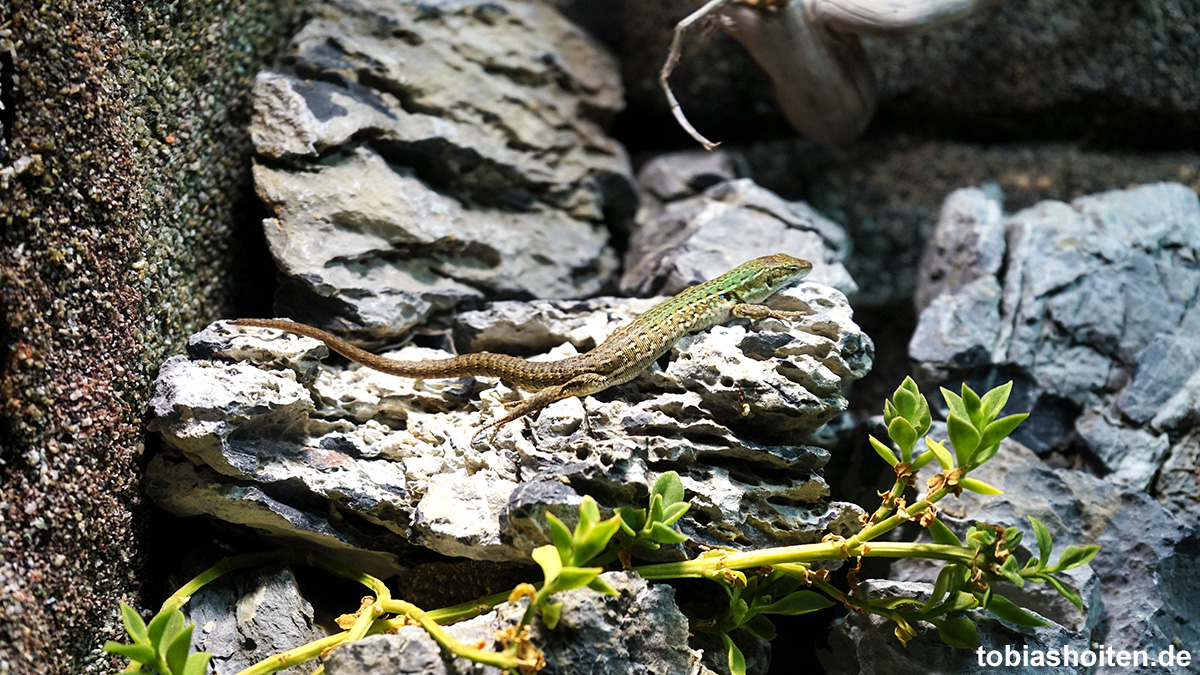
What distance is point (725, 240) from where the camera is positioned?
373cm

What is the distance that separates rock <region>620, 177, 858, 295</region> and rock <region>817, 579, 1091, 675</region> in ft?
4.26

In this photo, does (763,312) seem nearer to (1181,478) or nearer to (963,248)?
(963,248)

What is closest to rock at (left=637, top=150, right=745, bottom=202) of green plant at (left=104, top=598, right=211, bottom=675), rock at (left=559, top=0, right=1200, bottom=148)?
rock at (left=559, top=0, right=1200, bottom=148)

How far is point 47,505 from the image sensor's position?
2.34 metres

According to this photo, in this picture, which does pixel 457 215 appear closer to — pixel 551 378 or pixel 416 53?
pixel 416 53

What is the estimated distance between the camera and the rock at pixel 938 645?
2600 millimetres

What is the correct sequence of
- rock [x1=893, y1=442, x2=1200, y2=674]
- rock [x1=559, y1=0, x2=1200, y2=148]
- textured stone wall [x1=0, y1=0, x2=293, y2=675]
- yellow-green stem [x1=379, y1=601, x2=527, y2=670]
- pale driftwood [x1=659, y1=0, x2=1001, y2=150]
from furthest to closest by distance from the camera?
1. rock [x1=559, y1=0, x2=1200, y2=148]
2. pale driftwood [x1=659, y1=0, x2=1001, y2=150]
3. rock [x1=893, y1=442, x2=1200, y2=674]
4. textured stone wall [x1=0, y1=0, x2=293, y2=675]
5. yellow-green stem [x1=379, y1=601, x2=527, y2=670]

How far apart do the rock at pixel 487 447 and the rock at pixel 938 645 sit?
0.30m

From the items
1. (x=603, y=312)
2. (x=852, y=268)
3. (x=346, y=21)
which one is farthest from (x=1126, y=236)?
(x=346, y=21)

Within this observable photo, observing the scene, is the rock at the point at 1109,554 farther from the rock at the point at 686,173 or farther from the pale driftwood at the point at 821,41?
the rock at the point at 686,173

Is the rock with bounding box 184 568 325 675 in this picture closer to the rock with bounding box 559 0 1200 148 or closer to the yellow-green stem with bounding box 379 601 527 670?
the yellow-green stem with bounding box 379 601 527 670

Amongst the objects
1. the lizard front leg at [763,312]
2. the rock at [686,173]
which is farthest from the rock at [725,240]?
the lizard front leg at [763,312]

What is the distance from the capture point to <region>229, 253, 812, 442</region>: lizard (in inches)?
110

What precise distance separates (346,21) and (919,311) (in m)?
2.94
